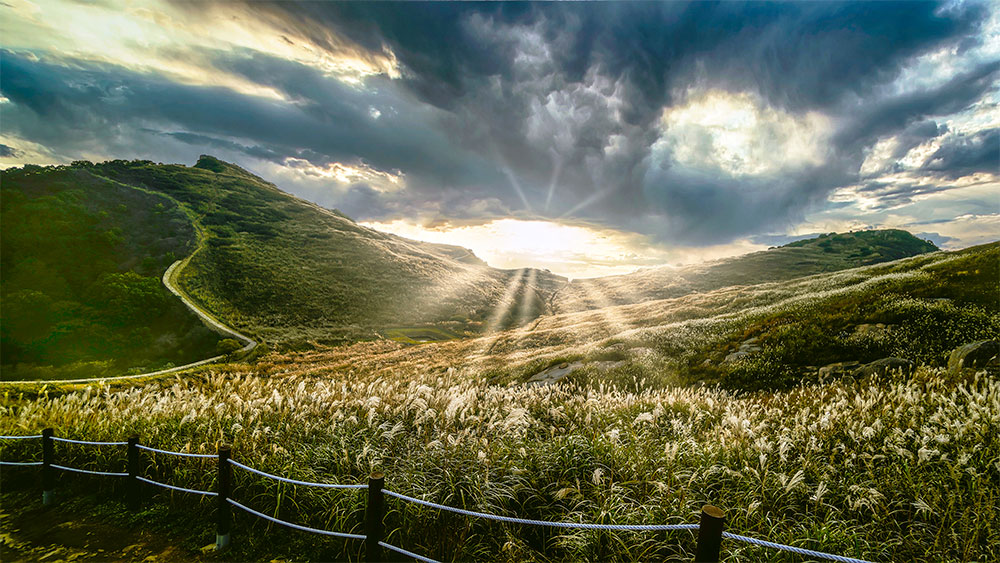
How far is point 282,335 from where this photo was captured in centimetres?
5788

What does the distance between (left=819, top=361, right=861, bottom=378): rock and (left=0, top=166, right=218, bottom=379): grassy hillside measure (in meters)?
59.9

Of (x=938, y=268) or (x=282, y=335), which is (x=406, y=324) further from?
(x=938, y=268)

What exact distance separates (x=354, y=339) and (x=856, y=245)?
8549 inches

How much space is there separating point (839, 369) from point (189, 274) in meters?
86.6

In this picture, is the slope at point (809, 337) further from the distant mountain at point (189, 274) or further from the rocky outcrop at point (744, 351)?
the distant mountain at point (189, 274)

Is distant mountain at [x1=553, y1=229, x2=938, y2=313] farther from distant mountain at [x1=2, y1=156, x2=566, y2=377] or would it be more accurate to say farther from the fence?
the fence

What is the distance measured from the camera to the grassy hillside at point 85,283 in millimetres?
48344

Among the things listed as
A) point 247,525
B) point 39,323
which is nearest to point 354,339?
point 39,323

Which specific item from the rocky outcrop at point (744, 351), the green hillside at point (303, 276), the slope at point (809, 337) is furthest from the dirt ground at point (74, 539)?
the green hillside at point (303, 276)

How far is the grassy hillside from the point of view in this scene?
48344 millimetres

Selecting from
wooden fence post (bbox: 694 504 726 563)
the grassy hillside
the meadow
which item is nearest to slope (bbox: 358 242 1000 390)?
the meadow

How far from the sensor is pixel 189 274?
68.2 metres

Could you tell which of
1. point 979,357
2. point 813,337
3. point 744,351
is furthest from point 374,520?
point 813,337

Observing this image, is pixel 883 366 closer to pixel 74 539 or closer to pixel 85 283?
pixel 74 539
